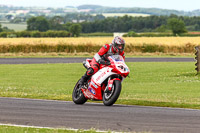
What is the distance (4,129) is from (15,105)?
13.5 feet

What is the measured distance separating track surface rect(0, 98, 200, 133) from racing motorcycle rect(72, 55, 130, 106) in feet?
1.02

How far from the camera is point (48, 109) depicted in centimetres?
1277

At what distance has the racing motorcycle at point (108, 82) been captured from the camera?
42.8 ft

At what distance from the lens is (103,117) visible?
11273mm

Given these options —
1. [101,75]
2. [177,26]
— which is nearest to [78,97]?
[101,75]

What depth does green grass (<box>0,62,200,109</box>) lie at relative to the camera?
1625 cm

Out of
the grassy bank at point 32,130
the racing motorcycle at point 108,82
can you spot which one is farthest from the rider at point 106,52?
the grassy bank at point 32,130

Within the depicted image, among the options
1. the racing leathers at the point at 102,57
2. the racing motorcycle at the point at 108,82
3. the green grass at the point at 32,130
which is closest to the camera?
the green grass at the point at 32,130

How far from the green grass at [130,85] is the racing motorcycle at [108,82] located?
133 cm

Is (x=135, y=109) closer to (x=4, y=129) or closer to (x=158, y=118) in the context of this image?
(x=158, y=118)

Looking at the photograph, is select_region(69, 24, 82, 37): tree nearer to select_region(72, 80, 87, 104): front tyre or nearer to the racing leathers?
select_region(72, 80, 87, 104): front tyre

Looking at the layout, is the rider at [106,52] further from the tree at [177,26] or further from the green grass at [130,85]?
the tree at [177,26]

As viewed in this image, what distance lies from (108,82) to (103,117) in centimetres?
196

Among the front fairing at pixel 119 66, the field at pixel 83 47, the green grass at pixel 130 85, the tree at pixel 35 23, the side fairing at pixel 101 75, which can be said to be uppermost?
the front fairing at pixel 119 66
